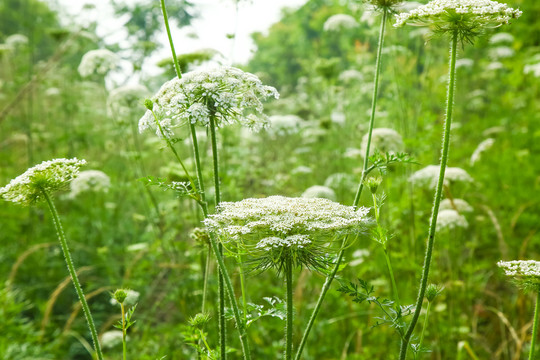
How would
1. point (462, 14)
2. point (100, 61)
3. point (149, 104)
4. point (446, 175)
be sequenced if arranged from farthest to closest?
point (100, 61), point (446, 175), point (149, 104), point (462, 14)

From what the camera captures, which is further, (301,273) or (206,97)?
(301,273)

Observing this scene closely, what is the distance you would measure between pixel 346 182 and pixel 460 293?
209cm

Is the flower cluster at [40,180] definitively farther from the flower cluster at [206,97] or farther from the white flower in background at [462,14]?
the white flower in background at [462,14]

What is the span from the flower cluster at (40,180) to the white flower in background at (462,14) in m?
1.65

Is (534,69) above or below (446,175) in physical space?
above

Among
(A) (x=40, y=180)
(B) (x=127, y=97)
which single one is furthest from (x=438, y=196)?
(B) (x=127, y=97)

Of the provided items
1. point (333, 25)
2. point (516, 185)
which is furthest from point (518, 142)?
point (333, 25)

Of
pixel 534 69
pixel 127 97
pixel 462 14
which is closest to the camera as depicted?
pixel 462 14

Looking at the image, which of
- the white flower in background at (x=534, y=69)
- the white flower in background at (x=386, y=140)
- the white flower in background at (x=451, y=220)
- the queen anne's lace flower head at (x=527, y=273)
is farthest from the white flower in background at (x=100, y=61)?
the white flower in background at (x=534, y=69)

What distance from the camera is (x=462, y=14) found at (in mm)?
1930

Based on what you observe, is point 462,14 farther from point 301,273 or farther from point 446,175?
point 301,273

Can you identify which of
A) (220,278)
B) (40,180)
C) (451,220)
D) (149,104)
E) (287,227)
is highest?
(149,104)

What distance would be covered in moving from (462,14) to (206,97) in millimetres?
1153

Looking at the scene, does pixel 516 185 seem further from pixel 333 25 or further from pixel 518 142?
pixel 333 25
